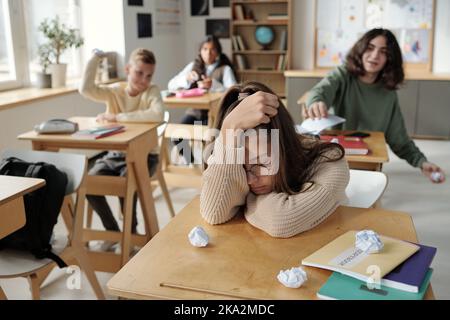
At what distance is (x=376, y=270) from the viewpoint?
1.13m

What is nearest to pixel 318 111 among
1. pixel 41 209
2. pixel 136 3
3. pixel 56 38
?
pixel 41 209

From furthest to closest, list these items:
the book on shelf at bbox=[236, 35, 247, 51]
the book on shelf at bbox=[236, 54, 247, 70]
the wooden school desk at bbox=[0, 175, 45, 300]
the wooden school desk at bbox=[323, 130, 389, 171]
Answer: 1. the book on shelf at bbox=[236, 54, 247, 70]
2. the book on shelf at bbox=[236, 35, 247, 51]
3. the wooden school desk at bbox=[323, 130, 389, 171]
4. the wooden school desk at bbox=[0, 175, 45, 300]

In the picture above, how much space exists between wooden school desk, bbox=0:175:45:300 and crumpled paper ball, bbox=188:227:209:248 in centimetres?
67

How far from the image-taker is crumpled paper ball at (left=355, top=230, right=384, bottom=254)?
1222mm

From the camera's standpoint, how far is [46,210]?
1980 millimetres

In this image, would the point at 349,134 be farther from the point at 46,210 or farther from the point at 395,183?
the point at 395,183

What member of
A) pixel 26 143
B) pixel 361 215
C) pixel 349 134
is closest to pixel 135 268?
pixel 361 215

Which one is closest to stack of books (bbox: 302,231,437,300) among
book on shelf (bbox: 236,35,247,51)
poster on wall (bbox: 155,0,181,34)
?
poster on wall (bbox: 155,0,181,34)

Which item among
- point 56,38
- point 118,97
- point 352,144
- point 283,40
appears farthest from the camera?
point 283,40

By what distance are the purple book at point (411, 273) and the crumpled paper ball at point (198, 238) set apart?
46cm

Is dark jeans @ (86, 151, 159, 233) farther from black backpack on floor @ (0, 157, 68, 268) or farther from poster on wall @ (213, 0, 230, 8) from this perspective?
poster on wall @ (213, 0, 230, 8)

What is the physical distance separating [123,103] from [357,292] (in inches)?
97.2

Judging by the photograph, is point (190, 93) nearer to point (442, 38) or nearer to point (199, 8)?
point (199, 8)
